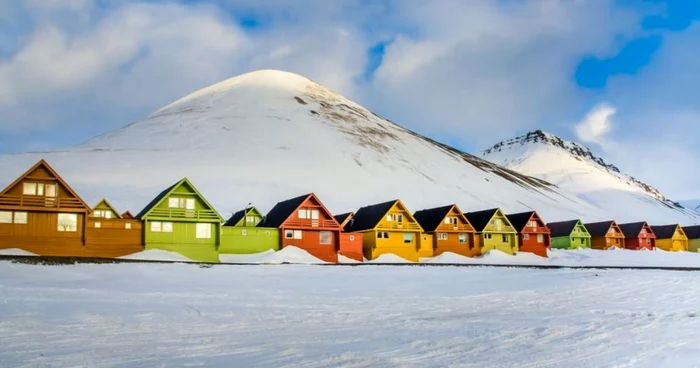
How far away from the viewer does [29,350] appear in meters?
12.7

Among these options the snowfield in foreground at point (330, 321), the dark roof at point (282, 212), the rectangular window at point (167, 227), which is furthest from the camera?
the dark roof at point (282, 212)

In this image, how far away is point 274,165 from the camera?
418 feet

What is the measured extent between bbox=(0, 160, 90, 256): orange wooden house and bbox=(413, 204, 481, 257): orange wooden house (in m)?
35.1

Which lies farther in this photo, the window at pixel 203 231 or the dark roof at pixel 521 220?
the dark roof at pixel 521 220

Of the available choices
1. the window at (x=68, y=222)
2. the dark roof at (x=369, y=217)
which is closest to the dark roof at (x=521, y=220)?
the dark roof at (x=369, y=217)

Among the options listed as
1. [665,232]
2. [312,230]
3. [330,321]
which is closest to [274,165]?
[312,230]

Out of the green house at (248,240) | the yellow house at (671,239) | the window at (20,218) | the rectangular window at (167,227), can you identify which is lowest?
the yellow house at (671,239)

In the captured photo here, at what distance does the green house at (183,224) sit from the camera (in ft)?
154

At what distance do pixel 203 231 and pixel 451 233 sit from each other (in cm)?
2818

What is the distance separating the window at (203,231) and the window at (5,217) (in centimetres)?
1333

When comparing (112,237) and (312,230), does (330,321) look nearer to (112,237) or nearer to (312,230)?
(112,237)

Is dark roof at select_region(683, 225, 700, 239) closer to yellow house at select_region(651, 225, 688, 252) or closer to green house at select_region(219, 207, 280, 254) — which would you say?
yellow house at select_region(651, 225, 688, 252)

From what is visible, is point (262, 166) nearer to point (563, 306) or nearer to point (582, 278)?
point (582, 278)

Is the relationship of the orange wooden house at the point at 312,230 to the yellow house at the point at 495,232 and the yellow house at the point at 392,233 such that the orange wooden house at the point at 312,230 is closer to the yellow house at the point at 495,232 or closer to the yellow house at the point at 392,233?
the yellow house at the point at 392,233
